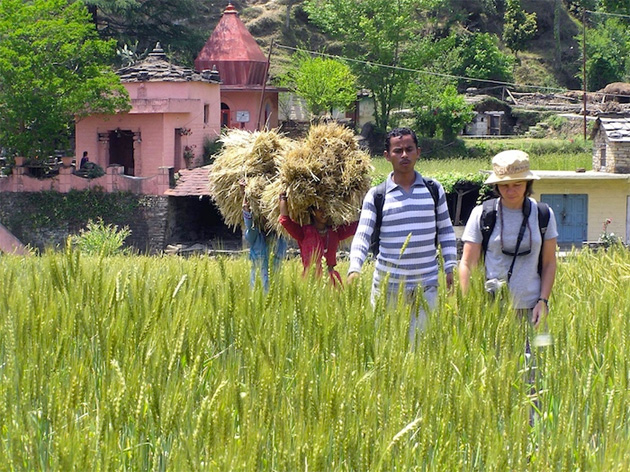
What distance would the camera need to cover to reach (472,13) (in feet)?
207

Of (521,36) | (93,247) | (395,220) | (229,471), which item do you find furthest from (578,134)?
(229,471)

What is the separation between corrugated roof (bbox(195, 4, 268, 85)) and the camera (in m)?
37.4

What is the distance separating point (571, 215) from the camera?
96.1ft

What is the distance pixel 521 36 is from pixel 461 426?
60990 millimetres

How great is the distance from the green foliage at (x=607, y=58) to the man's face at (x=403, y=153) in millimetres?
52574

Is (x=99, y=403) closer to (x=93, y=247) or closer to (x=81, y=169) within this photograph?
(x=93, y=247)

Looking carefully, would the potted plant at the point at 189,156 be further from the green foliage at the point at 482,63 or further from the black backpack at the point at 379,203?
the black backpack at the point at 379,203

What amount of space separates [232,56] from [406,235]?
32858 millimetres

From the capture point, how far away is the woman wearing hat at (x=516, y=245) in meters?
A: 4.77

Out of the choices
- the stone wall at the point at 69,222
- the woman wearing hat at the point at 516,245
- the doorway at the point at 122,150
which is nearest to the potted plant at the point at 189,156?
the doorway at the point at 122,150

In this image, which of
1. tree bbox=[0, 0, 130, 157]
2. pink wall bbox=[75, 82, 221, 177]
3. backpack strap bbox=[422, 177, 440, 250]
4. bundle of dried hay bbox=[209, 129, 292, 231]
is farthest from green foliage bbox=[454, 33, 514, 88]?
backpack strap bbox=[422, 177, 440, 250]

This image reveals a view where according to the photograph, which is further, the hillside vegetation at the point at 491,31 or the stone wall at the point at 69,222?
the hillside vegetation at the point at 491,31

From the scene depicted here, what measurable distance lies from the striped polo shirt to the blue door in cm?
2419

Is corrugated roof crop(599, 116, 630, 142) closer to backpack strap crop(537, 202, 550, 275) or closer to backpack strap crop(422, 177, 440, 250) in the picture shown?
backpack strap crop(422, 177, 440, 250)
